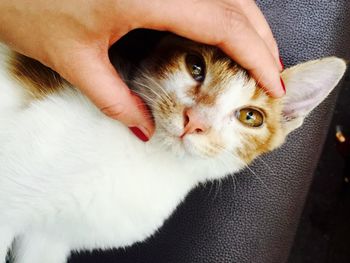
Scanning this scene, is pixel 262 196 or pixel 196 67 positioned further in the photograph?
pixel 262 196

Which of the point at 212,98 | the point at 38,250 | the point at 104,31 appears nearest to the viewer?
the point at 104,31

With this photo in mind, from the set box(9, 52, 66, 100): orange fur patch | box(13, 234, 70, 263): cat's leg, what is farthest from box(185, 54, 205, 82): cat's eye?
box(13, 234, 70, 263): cat's leg

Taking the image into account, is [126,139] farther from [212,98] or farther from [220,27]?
[220,27]

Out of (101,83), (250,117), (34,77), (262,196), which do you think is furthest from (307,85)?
(34,77)

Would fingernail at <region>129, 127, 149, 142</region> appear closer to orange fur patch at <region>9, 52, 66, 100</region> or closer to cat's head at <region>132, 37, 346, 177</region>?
cat's head at <region>132, 37, 346, 177</region>

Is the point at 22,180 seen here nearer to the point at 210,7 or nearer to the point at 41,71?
the point at 41,71

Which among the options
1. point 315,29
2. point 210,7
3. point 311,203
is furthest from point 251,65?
point 311,203

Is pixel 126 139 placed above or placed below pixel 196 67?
below

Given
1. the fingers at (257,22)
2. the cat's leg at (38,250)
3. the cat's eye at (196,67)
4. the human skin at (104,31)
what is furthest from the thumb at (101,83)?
the cat's leg at (38,250)
